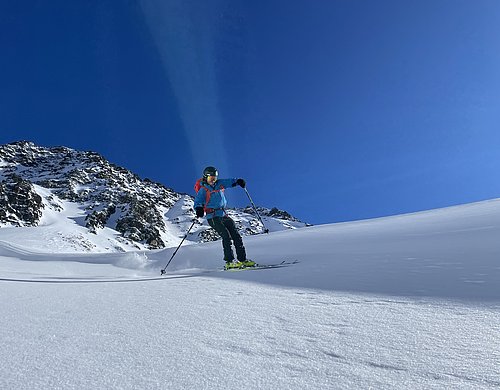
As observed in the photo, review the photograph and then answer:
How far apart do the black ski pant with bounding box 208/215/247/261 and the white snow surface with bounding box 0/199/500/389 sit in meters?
3.25

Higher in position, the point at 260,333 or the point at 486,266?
the point at 486,266

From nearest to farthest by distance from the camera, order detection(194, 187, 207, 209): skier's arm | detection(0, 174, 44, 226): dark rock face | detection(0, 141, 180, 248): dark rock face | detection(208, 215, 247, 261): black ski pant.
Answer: detection(208, 215, 247, 261): black ski pant, detection(194, 187, 207, 209): skier's arm, detection(0, 174, 44, 226): dark rock face, detection(0, 141, 180, 248): dark rock face

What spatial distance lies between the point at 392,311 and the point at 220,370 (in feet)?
5.32

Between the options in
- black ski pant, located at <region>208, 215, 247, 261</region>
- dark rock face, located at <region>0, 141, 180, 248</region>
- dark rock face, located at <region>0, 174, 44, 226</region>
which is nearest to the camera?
black ski pant, located at <region>208, 215, 247, 261</region>

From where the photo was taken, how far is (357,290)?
11.9ft

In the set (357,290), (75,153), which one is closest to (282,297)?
(357,290)

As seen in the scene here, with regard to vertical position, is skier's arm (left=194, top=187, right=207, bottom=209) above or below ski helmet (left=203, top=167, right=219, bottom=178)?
below

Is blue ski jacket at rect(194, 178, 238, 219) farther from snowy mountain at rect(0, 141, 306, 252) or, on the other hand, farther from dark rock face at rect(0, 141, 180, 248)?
dark rock face at rect(0, 141, 180, 248)

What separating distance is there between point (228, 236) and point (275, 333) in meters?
6.19

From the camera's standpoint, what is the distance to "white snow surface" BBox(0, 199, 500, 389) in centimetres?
147

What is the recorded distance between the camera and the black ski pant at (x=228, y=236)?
815 centimetres

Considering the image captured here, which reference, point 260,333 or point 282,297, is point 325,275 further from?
point 260,333

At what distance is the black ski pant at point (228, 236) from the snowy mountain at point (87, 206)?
1966 inches

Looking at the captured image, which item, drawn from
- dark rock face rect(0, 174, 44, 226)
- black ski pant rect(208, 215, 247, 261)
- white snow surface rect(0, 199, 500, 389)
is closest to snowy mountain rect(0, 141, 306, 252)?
dark rock face rect(0, 174, 44, 226)
